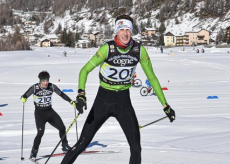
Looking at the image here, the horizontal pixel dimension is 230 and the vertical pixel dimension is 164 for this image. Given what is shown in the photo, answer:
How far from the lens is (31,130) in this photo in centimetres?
909

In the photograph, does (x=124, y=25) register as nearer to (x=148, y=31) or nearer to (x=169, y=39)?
(x=169, y=39)

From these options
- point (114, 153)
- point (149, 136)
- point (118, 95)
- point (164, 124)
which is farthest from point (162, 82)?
point (118, 95)

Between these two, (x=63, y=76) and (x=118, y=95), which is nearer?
(x=118, y=95)

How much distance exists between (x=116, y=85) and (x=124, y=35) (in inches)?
25.7

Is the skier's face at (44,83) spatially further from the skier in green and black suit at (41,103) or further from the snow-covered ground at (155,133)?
the snow-covered ground at (155,133)

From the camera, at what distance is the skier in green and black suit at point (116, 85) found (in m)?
4.26

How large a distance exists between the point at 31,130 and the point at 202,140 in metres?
4.56

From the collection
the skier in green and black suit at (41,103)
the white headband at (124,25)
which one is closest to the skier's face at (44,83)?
the skier in green and black suit at (41,103)

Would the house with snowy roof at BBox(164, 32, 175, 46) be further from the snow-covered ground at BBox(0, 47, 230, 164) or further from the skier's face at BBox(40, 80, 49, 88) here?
the skier's face at BBox(40, 80, 49, 88)

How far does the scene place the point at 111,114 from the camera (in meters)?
4.39

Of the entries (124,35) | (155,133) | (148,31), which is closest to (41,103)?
(124,35)

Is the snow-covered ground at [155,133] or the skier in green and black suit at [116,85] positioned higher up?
the skier in green and black suit at [116,85]

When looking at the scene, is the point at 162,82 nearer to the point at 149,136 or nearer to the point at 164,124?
the point at 164,124

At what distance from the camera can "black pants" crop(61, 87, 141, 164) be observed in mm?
4289
